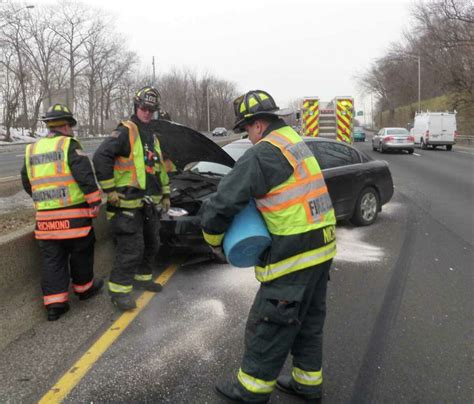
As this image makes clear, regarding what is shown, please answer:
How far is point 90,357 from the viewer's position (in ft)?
10.6

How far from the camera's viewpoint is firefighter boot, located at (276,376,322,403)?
276cm

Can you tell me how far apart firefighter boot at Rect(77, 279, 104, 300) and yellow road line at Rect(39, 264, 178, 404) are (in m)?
0.41

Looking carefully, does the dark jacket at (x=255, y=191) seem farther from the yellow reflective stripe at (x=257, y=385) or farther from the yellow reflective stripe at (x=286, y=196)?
the yellow reflective stripe at (x=257, y=385)

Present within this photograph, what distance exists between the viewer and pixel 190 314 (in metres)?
4.04

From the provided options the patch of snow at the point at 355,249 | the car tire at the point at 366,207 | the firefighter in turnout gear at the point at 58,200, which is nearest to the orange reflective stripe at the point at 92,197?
the firefighter in turnout gear at the point at 58,200

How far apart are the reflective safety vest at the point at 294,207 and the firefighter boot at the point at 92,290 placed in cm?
227

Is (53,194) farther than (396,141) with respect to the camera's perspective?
No

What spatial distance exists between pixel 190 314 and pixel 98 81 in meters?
70.2

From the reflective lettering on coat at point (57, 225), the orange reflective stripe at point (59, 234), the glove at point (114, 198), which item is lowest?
the orange reflective stripe at point (59, 234)

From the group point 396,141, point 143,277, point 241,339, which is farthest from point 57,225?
point 396,141

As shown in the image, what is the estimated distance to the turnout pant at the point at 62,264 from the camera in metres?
3.86

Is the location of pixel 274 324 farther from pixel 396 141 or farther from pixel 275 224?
pixel 396 141

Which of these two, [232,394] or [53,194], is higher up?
[53,194]

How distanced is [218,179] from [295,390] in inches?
136
